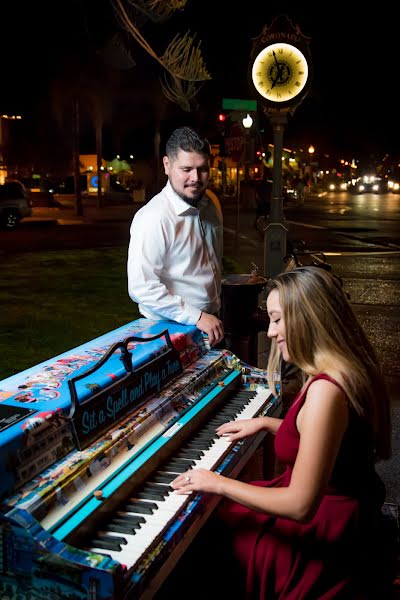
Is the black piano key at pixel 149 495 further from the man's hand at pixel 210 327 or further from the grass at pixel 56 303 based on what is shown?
the grass at pixel 56 303

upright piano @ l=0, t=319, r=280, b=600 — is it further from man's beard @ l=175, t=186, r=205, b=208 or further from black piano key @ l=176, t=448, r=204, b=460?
man's beard @ l=175, t=186, r=205, b=208

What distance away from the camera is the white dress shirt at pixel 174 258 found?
11.3 ft

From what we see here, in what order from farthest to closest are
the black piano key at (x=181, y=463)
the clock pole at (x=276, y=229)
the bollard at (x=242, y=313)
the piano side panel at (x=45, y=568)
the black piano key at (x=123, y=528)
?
the clock pole at (x=276, y=229) → the bollard at (x=242, y=313) → the black piano key at (x=181, y=463) → the black piano key at (x=123, y=528) → the piano side panel at (x=45, y=568)

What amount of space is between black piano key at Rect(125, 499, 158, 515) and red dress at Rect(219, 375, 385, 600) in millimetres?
416

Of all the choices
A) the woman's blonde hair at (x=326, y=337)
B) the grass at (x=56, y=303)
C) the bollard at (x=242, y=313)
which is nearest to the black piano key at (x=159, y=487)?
the woman's blonde hair at (x=326, y=337)

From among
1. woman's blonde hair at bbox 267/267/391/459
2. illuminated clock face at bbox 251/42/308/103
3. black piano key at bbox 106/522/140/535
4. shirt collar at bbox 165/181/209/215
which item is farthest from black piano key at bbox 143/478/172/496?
illuminated clock face at bbox 251/42/308/103

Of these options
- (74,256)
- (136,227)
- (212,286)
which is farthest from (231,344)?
(74,256)

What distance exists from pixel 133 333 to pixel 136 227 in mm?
719

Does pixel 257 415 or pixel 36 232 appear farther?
pixel 36 232

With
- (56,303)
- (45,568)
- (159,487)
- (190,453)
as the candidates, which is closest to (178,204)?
(190,453)

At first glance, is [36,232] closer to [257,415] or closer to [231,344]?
[231,344]

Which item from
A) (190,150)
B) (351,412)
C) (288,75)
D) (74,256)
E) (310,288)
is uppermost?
(288,75)

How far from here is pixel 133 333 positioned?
3170mm

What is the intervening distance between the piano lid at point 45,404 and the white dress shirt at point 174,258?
14.3 inches
